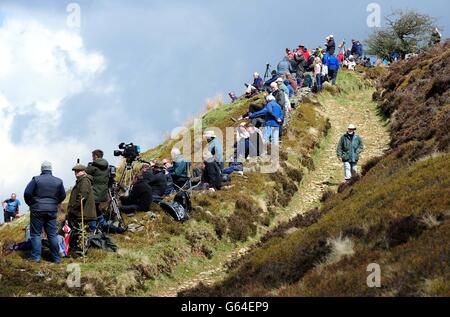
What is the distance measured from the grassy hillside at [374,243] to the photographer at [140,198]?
3592 millimetres

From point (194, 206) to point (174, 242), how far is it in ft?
7.29

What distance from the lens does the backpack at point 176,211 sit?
1720 cm

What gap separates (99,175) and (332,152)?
1405cm

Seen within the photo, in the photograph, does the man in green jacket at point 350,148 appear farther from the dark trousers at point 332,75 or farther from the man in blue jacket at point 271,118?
the dark trousers at point 332,75

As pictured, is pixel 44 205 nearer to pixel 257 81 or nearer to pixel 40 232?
pixel 40 232

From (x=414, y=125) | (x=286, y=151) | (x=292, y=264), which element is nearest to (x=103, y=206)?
(x=292, y=264)

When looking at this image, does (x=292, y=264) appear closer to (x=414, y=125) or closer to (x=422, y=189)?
(x=422, y=189)

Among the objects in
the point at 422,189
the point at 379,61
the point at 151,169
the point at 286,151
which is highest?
the point at 379,61

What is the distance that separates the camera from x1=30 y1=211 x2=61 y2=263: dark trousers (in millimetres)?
13336

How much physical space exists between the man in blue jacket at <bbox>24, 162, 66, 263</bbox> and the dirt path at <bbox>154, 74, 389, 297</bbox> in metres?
2.90

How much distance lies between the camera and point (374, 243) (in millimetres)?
10242

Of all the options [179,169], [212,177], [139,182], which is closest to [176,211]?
[139,182]

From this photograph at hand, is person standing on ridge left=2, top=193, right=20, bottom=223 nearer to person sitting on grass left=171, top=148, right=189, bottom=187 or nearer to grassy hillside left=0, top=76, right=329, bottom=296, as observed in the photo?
grassy hillside left=0, top=76, right=329, bottom=296

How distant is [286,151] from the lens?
24.8 m
